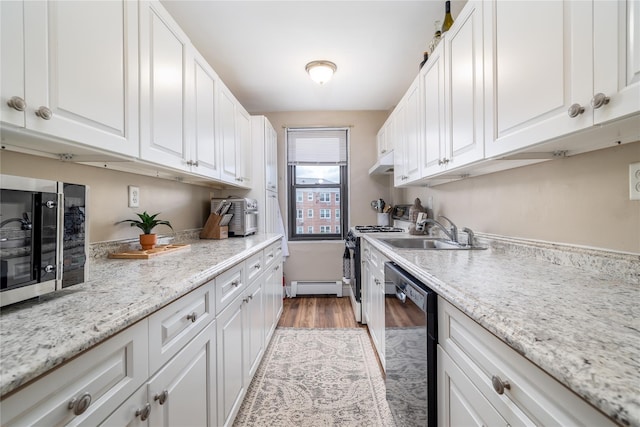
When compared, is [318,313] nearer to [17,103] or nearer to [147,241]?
[147,241]

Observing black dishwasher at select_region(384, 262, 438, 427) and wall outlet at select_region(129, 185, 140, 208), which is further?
wall outlet at select_region(129, 185, 140, 208)

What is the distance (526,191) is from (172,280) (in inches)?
64.0

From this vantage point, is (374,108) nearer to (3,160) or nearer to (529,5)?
(529,5)

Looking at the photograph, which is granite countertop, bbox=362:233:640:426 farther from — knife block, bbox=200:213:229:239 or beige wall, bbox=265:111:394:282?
beige wall, bbox=265:111:394:282

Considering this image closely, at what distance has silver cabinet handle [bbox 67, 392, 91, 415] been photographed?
0.52 metres

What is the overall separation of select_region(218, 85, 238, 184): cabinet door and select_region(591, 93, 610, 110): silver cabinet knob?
2012 mm

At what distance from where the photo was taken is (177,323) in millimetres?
879

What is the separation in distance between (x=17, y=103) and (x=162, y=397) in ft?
2.91

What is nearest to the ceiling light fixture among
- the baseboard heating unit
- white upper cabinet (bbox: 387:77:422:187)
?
white upper cabinet (bbox: 387:77:422:187)

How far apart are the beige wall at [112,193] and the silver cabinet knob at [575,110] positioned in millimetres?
1852

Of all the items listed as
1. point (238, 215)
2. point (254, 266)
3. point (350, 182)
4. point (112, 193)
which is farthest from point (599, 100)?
point (350, 182)

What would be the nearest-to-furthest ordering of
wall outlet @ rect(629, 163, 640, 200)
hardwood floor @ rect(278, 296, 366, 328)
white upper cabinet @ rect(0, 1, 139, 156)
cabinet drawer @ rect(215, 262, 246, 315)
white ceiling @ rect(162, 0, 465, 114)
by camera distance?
white upper cabinet @ rect(0, 1, 139, 156) < wall outlet @ rect(629, 163, 640, 200) < cabinet drawer @ rect(215, 262, 246, 315) < white ceiling @ rect(162, 0, 465, 114) < hardwood floor @ rect(278, 296, 366, 328)

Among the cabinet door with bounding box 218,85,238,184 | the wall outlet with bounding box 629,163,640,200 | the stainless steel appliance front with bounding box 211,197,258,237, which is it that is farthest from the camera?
the stainless steel appliance front with bounding box 211,197,258,237

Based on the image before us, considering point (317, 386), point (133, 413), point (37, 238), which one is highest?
point (37, 238)
